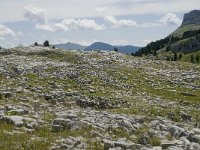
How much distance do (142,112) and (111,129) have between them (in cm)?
991

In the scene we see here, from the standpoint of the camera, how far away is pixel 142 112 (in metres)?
30.2

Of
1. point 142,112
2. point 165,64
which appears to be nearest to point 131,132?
point 142,112

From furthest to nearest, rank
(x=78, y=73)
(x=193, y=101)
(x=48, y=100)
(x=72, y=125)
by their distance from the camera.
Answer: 1. (x=78, y=73)
2. (x=193, y=101)
3. (x=48, y=100)
4. (x=72, y=125)

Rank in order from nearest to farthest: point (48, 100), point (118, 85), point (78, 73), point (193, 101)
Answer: point (48, 100)
point (193, 101)
point (118, 85)
point (78, 73)

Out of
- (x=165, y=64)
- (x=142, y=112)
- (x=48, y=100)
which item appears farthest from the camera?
(x=165, y=64)

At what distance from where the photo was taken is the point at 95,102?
35.8 m

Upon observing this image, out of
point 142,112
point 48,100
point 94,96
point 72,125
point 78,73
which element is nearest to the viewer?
point 72,125

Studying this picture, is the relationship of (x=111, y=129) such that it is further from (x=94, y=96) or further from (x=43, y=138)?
(x=94, y=96)

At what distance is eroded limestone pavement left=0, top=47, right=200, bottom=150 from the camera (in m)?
18.5

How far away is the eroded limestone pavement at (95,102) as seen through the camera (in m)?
18.5

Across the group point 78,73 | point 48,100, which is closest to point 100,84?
point 78,73

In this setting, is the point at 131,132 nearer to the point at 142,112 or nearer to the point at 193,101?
the point at 142,112

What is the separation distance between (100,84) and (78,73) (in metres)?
6.88

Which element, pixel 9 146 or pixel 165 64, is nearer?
pixel 9 146
